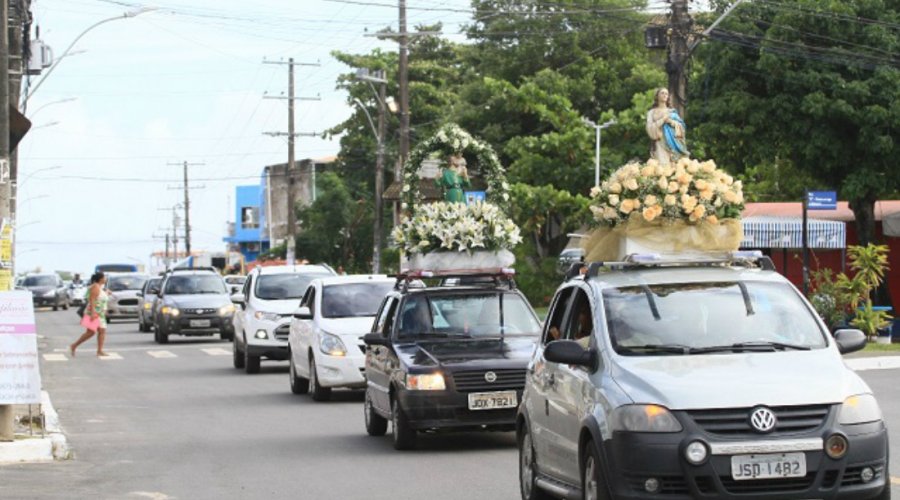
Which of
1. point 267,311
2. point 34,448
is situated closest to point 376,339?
point 34,448

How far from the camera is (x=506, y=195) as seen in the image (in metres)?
23.0

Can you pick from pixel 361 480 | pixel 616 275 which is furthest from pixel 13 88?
pixel 616 275

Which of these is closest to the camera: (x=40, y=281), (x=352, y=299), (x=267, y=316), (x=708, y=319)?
(x=708, y=319)

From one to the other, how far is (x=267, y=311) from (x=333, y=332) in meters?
7.33

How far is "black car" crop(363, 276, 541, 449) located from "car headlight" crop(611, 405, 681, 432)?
6.38 meters

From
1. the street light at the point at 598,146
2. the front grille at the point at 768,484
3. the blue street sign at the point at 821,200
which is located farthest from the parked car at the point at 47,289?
the front grille at the point at 768,484

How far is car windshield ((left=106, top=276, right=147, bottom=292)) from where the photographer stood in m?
60.9

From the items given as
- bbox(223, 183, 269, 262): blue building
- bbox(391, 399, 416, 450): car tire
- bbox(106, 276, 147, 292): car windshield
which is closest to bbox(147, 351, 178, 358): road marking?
bbox(391, 399, 416, 450): car tire

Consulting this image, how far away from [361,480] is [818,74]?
2991 cm

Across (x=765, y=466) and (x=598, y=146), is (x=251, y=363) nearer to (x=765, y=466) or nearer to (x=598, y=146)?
(x=765, y=466)

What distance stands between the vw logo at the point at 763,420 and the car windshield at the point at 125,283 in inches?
2112

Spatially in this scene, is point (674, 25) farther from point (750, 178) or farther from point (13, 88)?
point (750, 178)

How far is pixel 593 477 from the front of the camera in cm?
939

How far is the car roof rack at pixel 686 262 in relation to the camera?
34.9 ft
